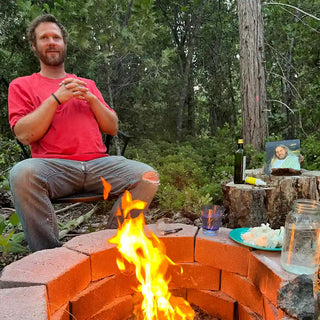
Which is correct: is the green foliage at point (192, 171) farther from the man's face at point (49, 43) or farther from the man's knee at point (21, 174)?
the man's face at point (49, 43)

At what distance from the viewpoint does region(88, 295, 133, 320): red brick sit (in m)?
1.50

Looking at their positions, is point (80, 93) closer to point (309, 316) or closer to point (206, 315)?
point (206, 315)

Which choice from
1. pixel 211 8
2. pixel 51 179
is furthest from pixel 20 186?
pixel 211 8

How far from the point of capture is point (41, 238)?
70.1 inches

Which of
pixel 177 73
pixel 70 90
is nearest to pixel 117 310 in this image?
pixel 70 90

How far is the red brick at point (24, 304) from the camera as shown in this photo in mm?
921

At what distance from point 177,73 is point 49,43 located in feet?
21.4

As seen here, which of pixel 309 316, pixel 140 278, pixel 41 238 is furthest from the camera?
pixel 41 238

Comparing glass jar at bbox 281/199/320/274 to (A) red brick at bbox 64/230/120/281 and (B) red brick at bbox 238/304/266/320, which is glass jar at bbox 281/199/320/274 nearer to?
(B) red brick at bbox 238/304/266/320

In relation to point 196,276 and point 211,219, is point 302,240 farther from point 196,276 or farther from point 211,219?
point 196,276

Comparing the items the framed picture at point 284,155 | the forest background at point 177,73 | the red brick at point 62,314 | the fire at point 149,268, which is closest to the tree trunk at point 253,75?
the forest background at point 177,73

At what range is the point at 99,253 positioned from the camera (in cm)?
146

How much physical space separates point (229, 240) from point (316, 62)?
5.05 m

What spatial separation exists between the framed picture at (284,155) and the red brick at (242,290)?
4.01ft
